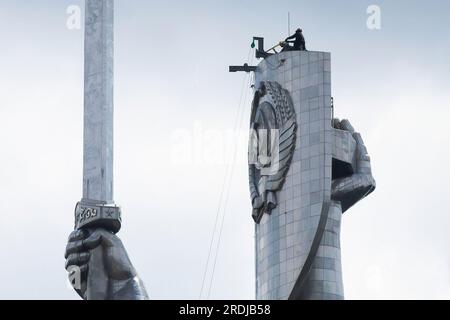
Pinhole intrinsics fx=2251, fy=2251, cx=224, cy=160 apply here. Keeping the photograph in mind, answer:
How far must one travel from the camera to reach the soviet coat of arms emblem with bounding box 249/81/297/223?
72312 mm

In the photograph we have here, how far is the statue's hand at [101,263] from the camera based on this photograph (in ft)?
179

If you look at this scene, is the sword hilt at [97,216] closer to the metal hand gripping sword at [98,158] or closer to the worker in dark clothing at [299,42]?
the metal hand gripping sword at [98,158]

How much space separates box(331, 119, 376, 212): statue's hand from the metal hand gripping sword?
1697 cm

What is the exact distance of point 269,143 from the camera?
73.1 m

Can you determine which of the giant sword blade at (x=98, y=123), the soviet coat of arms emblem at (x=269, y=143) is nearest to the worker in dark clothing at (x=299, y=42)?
the soviet coat of arms emblem at (x=269, y=143)

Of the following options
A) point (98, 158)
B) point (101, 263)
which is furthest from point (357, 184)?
point (98, 158)

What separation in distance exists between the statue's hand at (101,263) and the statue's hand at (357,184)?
17579 mm

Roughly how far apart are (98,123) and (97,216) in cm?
233

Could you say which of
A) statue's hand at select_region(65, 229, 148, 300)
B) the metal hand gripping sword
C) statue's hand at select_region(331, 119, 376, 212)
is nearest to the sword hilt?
the metal hand gripping sword

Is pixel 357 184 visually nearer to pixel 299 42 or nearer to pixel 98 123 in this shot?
pixel 299 42

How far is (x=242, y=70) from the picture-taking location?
75.1 meters
